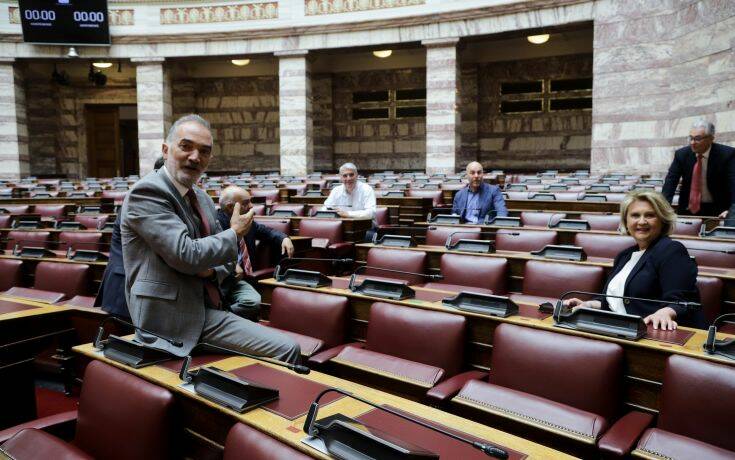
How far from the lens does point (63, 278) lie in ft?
12.3

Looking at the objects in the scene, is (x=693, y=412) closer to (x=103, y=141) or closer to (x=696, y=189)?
(x=696, y=189)

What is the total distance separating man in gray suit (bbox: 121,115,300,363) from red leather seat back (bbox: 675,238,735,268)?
292cm

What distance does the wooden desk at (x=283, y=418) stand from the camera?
1.37 meters

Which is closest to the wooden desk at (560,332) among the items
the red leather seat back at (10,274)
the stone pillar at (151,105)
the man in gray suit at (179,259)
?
the man in gray suit at (179,259)

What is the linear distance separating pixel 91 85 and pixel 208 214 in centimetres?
1606

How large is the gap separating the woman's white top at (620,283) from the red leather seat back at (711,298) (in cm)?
53

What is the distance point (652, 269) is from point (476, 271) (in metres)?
1.21

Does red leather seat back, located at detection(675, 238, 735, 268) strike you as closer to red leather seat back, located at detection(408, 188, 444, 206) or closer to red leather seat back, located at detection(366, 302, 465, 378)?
red leather seat back, located at detection(366, 302, 465, 378)

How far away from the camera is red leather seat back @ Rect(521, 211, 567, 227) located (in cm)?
502

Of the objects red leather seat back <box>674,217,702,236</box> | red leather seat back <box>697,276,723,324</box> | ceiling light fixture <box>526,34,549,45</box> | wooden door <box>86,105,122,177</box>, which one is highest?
ceiling light fixture <box>526,34,549,45</box>

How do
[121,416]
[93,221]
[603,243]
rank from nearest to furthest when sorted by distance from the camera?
[121,416]
[603,243]
[93,221]

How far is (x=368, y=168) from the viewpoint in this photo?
1526 cm

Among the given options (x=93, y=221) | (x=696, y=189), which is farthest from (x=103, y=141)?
(x=696, y=189)

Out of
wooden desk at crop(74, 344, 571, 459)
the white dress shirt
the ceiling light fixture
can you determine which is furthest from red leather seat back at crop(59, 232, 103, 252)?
the ceiling light fixture
